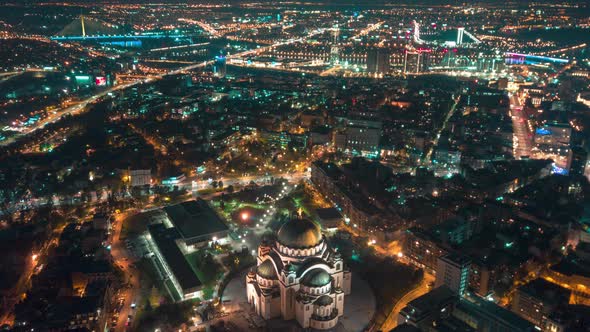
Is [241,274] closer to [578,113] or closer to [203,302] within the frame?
[203,302]

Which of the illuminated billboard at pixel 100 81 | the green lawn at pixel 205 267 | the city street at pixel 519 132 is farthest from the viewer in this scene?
the illuminated billboard at pixel 100 81

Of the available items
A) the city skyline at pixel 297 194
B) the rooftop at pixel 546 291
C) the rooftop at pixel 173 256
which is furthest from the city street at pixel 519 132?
the rooftop at pixel 173 256

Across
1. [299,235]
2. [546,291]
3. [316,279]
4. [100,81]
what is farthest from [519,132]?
[100,81]

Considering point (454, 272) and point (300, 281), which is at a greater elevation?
point (300, 281)

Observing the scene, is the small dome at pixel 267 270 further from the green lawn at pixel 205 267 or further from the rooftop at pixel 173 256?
the green lawn at pixel 205 267

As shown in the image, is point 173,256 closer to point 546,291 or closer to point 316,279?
point 316,279

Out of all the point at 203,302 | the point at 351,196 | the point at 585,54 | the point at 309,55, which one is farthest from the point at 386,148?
the point at 585,54

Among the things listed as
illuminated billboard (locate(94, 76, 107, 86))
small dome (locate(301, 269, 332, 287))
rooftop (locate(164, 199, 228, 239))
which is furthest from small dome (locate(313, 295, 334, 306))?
illuminated billboard (locate(94, 76, 107, 86))
